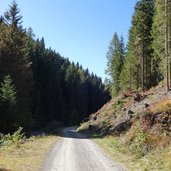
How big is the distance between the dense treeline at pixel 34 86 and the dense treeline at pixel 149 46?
1700 centimetres

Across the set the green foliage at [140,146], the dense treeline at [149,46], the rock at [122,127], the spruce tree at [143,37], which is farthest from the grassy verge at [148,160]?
the spruce tree at [143,37]

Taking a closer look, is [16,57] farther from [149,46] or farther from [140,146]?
→ [140,146]

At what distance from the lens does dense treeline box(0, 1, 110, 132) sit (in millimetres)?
41363

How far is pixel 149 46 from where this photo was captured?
56438mm

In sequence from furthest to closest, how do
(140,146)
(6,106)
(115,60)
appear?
(115,60)
(6,106)
(140,146)

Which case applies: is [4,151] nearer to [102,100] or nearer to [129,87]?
[129,87]

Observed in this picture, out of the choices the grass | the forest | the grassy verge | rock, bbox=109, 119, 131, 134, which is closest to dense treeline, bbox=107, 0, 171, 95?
the forest

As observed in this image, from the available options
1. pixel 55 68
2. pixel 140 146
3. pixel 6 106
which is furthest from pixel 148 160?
pixel 55 68

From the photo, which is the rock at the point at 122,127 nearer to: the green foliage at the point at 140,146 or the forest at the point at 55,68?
the forest at the point at 55,68

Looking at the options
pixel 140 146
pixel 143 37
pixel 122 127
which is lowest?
pixel 140 146

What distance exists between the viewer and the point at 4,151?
76.7 ft

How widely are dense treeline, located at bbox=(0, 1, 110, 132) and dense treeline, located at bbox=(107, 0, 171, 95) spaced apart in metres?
17.0

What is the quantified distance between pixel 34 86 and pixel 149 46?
43.5 metres

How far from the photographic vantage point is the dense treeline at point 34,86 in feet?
136
